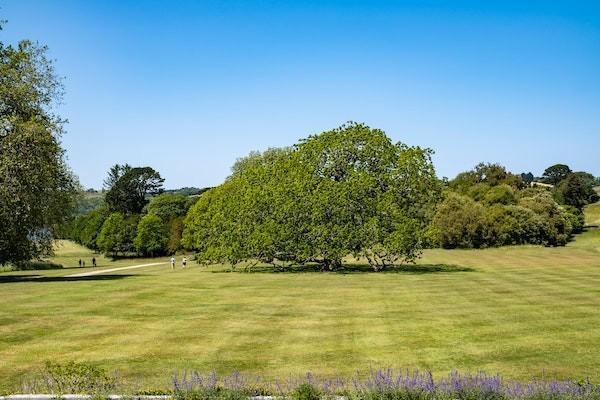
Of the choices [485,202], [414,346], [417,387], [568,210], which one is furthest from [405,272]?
[568,210]

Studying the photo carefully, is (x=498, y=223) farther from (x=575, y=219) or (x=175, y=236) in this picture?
(x=175, y=236)

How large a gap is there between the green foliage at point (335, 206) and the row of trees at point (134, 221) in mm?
41570

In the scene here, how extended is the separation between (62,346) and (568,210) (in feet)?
417

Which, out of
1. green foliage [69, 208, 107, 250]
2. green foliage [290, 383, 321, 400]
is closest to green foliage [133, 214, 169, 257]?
green foliage [69, 208, 107, 250]

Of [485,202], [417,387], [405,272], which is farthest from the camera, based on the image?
[485,202]

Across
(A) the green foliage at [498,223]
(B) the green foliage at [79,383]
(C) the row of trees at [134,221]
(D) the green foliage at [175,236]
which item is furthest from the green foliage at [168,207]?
(B) the green foliage at [79,383]

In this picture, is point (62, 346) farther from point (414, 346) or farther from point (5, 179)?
point (5, 179)

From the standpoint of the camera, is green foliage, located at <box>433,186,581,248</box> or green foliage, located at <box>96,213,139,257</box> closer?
green foliage, located at <box>433,186,581,248</box>

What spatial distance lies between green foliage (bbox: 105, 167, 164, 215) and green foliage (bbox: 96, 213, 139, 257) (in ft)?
83.6

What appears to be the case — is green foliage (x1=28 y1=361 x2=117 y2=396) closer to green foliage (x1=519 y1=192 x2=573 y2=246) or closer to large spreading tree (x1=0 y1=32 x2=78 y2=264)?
large spreading tree (x1=0 y1=32 x2=78 y2=264)

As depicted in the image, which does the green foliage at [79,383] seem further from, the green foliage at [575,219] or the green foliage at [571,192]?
the green foliage at [571,192]

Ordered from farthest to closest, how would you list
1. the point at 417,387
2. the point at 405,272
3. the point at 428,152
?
the point at 428,152
the point at 405,272
the point at 417,387

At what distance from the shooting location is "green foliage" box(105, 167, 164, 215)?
493ft

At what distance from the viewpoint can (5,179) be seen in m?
37.6
